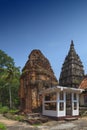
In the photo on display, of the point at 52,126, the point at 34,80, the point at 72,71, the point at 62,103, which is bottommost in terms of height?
the point at 52,126

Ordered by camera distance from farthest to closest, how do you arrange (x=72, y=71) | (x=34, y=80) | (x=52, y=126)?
(x=72, y=71)
(x=34, y=80)
(x=52, y=126)

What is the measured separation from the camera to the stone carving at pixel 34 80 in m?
27.1

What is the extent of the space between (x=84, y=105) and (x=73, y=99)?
6354 mm

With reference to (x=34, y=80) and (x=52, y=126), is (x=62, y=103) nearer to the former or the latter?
(x=52, y=126)

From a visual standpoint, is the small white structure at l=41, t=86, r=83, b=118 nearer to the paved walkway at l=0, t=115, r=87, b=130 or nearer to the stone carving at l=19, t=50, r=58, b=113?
the stone carving at l=19, t=50, r=58, b=113

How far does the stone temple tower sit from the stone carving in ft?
53.6

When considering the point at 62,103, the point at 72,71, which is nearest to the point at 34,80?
the point at 62,103

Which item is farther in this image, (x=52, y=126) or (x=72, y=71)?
(x=72, y=71)

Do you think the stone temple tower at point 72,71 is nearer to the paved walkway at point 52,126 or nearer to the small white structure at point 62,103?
the small white structure at point 62,103

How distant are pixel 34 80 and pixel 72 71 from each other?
21.4 meters

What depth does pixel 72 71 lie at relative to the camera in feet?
157

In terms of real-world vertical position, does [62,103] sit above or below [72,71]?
below

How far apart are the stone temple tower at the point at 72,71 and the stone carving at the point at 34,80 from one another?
1633cm

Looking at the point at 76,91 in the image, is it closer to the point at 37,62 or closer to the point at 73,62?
the point at 37,62
